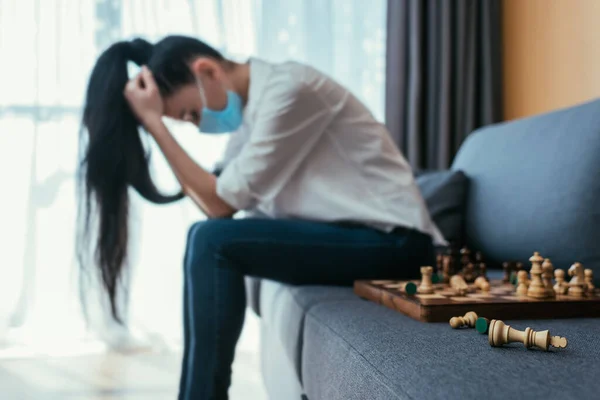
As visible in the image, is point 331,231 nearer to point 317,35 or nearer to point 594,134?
point 594,134

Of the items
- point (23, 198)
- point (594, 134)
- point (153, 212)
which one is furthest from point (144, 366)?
point (594, 134)

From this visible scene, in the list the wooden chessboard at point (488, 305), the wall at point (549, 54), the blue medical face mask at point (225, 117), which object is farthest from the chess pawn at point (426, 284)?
the wall at point (549, 54)

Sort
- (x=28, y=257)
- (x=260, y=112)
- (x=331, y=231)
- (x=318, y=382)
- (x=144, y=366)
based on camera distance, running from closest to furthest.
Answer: (x=318, y=382) < (x=331, y=231) < (x=260, y=112) < (x=144, y=366) < (x=28, y=257)

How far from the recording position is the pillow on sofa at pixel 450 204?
1949 millimetres

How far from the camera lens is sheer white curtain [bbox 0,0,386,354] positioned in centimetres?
269

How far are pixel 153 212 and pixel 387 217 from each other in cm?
171

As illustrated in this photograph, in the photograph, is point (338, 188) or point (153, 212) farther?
point (153, 212)

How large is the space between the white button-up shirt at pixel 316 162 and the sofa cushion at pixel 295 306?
20cm

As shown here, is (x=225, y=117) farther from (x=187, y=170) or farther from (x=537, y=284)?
(x=537, y=284)

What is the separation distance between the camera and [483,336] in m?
0.77

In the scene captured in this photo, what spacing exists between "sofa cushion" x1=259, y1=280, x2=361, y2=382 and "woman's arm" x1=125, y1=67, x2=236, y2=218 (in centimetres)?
31

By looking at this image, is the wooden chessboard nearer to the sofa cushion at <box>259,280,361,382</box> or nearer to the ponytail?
the sofa cushion at <box>259,280,361,382</box>

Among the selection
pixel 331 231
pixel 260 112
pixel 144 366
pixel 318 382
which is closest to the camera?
pixel 318 382

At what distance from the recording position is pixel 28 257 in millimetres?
2686
